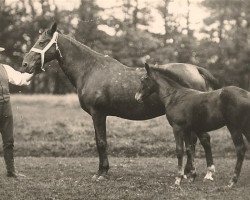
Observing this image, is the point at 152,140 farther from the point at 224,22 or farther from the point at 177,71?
the point at 224,22

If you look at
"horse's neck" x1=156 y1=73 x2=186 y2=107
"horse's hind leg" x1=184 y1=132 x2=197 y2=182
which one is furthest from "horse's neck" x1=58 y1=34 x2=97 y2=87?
"horse's hind leg" x1=184 y1=132 x2=197 y2=182

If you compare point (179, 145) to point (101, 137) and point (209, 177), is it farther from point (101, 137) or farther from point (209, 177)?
point (101, 137)

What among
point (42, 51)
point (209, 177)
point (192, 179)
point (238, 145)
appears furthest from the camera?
point (42, 51)

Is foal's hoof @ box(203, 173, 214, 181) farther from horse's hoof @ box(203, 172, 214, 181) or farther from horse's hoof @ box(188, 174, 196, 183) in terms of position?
horse's hoof @ box(188, 174, 196, 183)

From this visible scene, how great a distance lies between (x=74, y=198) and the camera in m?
8.26

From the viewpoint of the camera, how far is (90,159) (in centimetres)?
1502

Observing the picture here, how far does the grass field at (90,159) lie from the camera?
8781 millimetres

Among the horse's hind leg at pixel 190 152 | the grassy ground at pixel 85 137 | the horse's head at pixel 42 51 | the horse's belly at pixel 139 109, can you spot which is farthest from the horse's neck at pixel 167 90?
the grassy ground at pixel 85 137

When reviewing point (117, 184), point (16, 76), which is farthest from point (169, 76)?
point (16, 76)

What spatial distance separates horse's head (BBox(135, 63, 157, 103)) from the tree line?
24764mm

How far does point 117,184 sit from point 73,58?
3.19 meters

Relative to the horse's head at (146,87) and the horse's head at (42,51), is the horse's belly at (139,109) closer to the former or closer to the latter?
the horse's head at (146,87)

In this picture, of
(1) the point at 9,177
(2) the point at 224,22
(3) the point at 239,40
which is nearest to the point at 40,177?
(1) the point at 9,177

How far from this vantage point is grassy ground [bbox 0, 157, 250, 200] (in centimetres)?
848
